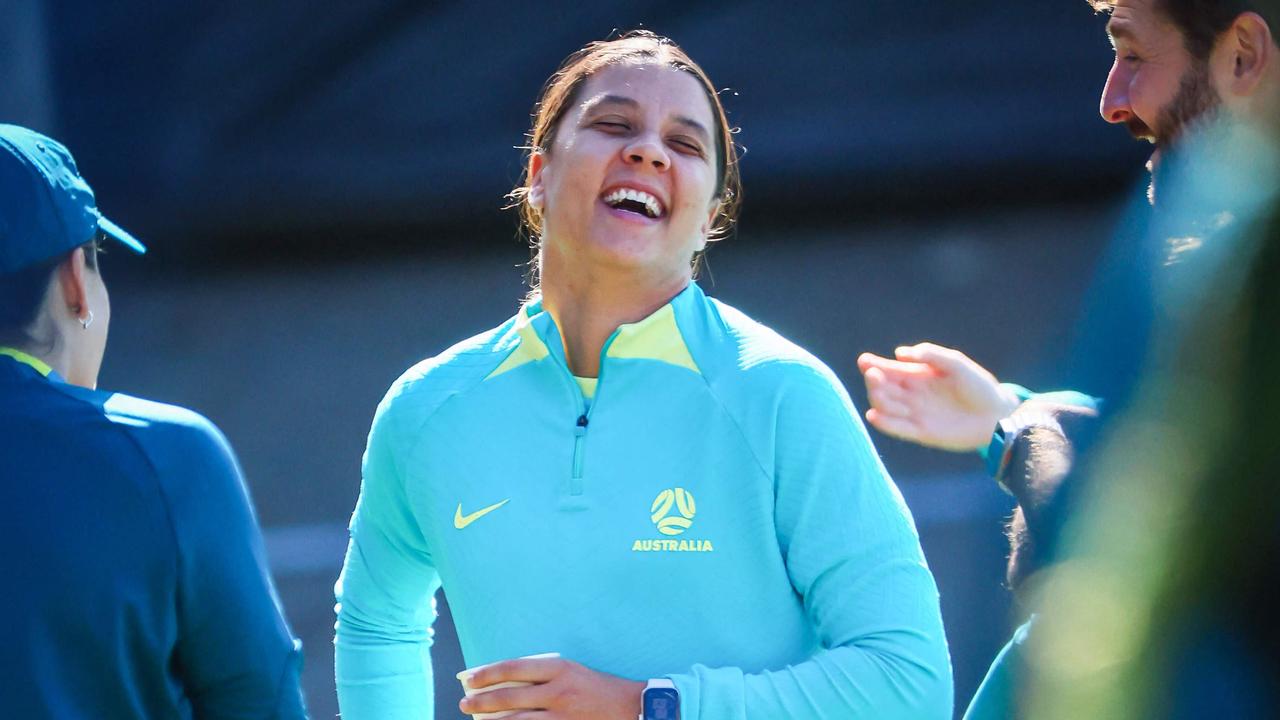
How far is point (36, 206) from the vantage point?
162 centimetres

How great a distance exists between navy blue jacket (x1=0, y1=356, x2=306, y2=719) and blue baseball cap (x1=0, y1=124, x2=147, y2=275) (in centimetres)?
13

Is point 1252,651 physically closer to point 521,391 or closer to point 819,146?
point 521,391

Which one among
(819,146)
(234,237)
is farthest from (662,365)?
(234,237)

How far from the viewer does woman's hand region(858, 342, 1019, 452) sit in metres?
2.04

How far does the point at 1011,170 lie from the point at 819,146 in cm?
87

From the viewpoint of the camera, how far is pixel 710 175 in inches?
79.1

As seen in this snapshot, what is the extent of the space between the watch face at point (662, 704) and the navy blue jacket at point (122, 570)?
15.9 inches

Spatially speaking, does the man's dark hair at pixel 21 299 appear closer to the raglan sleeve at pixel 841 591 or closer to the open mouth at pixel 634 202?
the open mouth at pixel 634 202

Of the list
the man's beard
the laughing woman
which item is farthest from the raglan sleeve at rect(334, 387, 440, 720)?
the man's beard

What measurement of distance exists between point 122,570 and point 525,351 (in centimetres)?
66

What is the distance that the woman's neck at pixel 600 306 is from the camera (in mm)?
1961

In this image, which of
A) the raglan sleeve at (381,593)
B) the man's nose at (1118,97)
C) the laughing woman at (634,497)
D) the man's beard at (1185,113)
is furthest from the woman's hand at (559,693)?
the man's nose at (1118,97)

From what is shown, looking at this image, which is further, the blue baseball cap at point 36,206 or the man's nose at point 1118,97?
the man's nose at point 1118,97

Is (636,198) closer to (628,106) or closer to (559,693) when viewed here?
(628,106)
